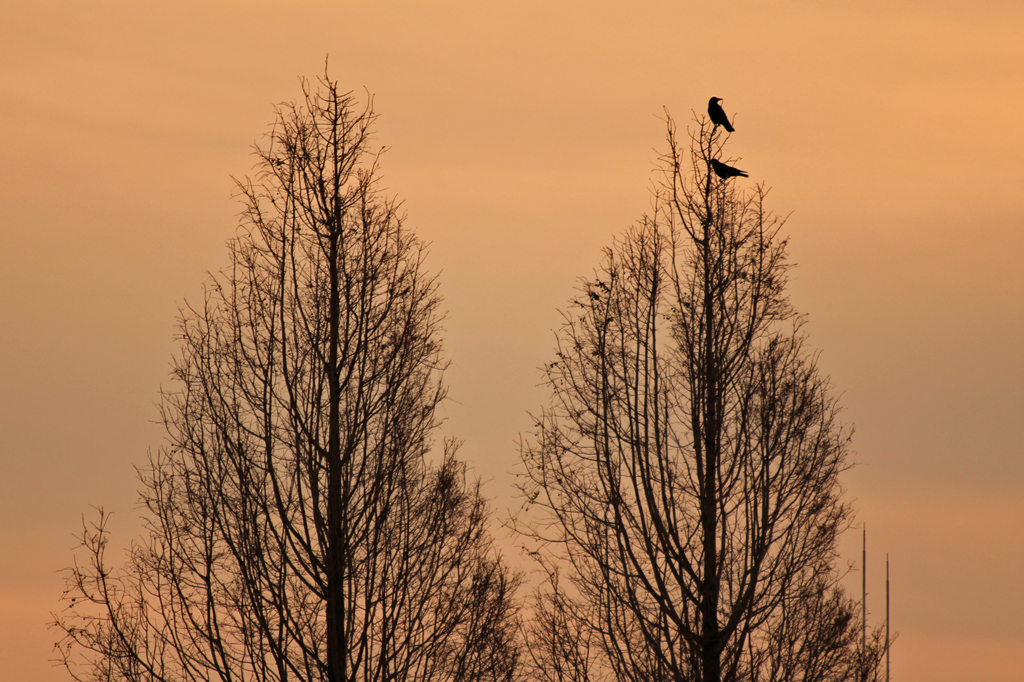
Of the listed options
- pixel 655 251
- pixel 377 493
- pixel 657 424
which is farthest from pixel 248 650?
pixel 655 251

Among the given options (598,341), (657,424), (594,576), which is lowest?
(594,576)

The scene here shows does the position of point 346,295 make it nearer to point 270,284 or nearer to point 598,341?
point 270,284

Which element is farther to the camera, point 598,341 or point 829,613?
point 829,613

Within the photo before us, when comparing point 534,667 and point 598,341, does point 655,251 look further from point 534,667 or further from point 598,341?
point 534,667

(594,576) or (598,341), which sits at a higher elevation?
(598,341)

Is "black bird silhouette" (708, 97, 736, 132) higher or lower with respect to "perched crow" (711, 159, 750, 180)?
higher

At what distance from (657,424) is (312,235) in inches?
183

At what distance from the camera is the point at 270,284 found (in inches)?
531

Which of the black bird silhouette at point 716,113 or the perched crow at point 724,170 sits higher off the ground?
the black bird silhouette at point 716,113

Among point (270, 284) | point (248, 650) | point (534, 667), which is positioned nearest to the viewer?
point (248, 650)

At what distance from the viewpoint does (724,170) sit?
14.3 m

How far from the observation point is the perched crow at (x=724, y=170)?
561 inches

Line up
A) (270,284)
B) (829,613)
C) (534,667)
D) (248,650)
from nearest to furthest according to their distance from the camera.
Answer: (248,650) < (270,284) < (829,613) < (534,667)

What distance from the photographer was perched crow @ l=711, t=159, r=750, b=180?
14.2m
